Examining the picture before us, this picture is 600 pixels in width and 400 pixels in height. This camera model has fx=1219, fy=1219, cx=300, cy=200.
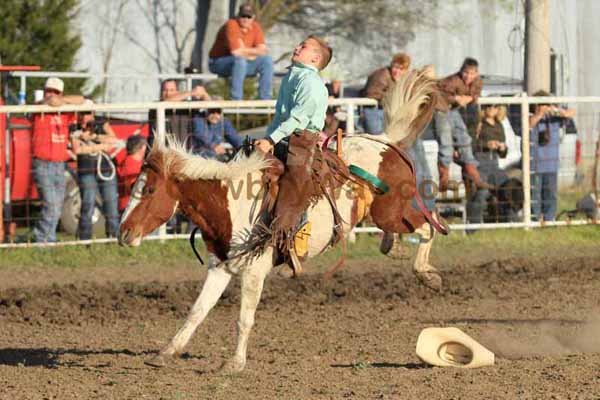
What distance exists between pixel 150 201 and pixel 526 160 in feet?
25.1

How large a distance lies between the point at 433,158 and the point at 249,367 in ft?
22.8

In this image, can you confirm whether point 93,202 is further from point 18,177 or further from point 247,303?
point 247,303

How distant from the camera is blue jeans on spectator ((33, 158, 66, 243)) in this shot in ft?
43.9

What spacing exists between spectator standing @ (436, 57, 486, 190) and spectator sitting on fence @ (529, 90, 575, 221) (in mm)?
934

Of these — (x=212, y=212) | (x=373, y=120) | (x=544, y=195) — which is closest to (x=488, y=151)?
(x=544, y=195)

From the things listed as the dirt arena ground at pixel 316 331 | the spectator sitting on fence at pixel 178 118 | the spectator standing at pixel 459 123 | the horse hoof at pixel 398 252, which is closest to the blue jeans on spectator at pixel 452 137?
the spectator standing at pixel 459 123

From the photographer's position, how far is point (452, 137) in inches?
565

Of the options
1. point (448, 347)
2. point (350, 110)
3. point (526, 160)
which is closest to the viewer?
point (448, 347)

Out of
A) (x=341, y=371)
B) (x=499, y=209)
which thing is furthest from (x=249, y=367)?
(x=499, y=209)

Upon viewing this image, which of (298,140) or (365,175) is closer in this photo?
(298,140)

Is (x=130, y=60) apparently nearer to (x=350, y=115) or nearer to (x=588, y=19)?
(x=588, y=19)

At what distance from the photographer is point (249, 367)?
26.3 feet

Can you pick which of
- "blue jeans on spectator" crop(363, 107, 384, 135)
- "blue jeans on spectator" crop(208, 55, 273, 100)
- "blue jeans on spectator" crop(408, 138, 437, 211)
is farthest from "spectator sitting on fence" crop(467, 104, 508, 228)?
"blue jeans on spectator" crop(208, 55, 273, 100)

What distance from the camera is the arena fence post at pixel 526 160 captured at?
14.6 m
